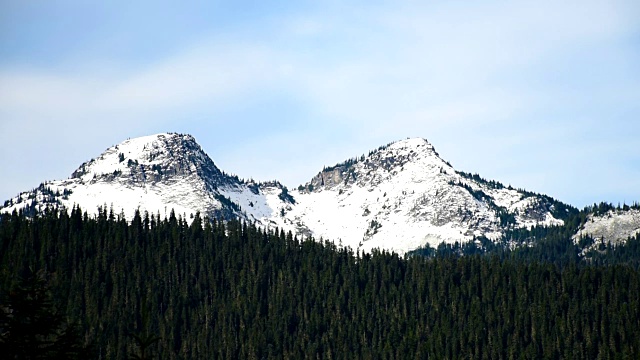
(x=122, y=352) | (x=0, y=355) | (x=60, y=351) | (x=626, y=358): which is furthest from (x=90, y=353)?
(x=626, y=358)

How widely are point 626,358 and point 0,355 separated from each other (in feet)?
587

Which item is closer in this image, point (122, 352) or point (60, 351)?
point (60, 351)

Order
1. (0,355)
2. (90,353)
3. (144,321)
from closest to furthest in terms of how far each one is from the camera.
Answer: (144,321) → (0,355) → (90,353)

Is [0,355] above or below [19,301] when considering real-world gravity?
below

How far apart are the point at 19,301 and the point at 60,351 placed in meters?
3.73

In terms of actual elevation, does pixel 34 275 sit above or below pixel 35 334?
above

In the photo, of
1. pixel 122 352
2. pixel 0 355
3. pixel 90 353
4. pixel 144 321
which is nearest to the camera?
pixel 144 321

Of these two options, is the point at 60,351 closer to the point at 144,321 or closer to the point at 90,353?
the point at 90,353

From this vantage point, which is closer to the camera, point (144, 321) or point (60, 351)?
point (144, 321)

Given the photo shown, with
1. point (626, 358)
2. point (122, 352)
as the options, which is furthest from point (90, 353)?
point (626, 358)

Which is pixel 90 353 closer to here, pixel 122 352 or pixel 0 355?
pixel 0 355

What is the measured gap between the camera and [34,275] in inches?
1871

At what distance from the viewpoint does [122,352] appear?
19650 cm

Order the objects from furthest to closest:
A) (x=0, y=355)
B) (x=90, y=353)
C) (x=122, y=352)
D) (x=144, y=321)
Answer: (x=122, y=352)
(x=90, y=353)
(x=0, y=355)
(x=144, y=321)
